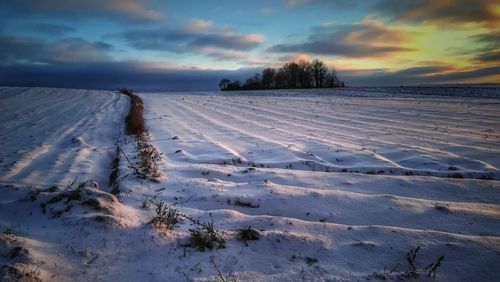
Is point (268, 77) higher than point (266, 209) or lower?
higher

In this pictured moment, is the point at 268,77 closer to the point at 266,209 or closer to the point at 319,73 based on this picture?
the point at 319,73

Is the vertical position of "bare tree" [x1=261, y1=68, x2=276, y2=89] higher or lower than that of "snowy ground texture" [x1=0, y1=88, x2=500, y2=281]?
higher

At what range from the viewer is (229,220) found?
13.3 feet

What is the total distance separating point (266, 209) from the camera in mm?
4531

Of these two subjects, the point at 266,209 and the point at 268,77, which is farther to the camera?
the point at 268,77

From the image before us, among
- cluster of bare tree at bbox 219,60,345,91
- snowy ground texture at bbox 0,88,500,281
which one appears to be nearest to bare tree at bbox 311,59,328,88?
cluster of bare tree at bbox 219,60,345,91

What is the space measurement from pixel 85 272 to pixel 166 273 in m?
0.79

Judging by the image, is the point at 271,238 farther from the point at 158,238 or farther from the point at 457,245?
the point at 457,245

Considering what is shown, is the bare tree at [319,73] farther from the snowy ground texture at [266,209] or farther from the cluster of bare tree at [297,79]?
the snowy ground texture at [266,209]

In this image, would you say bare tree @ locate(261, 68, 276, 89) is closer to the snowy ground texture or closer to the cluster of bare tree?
the cluster of bare tree

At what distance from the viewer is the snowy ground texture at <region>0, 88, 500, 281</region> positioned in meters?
3.06

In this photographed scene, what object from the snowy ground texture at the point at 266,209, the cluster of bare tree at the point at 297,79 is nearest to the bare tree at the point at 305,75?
the cluster of bare tree at the point at 297,79

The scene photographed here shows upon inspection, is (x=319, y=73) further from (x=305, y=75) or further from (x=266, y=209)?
(x=266, y=209)

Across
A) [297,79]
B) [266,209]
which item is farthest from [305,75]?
[266,209]
